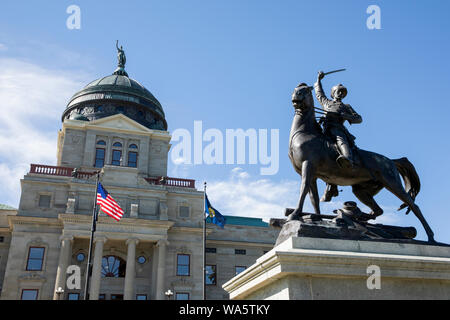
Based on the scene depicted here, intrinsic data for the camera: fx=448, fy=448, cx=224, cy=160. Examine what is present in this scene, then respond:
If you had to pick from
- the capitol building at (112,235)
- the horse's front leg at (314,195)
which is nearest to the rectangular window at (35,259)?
the capitol building at (112,235)

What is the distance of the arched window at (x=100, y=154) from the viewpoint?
173ft

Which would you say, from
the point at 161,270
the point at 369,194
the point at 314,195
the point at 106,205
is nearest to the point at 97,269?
the point at 161,270

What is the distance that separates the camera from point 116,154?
53.7m

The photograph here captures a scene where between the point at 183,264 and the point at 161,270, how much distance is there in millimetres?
3335

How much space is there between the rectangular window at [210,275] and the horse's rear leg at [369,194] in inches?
1584

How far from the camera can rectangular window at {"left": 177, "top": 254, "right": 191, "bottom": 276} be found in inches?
1738

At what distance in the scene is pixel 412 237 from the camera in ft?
24.9

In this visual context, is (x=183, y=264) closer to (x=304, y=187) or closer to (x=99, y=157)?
(x=99, y=157)

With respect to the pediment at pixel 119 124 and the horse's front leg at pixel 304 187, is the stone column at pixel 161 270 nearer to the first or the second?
the pediment at pixel 119 124

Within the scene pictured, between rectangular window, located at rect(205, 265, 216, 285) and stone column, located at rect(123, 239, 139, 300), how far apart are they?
834 centimetres

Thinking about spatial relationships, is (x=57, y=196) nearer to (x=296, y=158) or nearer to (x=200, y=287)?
(x=200, y=287)

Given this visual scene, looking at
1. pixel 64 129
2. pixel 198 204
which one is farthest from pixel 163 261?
pixel 64 129

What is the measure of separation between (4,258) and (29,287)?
5451mm

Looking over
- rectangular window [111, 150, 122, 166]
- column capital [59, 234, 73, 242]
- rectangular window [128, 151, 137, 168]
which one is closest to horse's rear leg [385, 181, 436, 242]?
column capital [59, 234, 73, 242]
